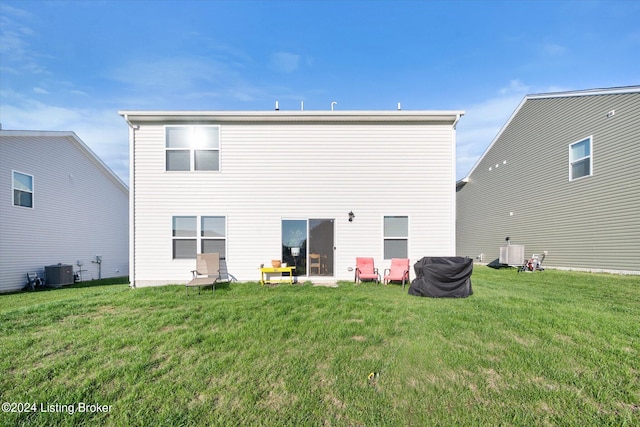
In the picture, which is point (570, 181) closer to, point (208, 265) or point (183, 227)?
point (208, 265)

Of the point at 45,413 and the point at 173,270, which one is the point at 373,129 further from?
the point at 45,413

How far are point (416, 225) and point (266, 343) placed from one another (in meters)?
6.23

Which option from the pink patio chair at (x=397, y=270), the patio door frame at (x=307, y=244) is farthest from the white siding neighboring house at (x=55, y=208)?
the pink patio chair at (x=397, y=270)

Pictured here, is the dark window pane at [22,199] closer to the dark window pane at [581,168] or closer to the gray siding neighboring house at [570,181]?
the gray siding neighboring house at [570,181]

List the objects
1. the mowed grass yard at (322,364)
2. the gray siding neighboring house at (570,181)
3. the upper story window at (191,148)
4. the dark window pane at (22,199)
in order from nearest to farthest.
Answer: the mowed grass yard at (322,364), the upper story window at (191,148), the gray siding neighboring house at (570,181), the dark window pane at (22,199)

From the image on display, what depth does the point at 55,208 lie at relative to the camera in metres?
12.2

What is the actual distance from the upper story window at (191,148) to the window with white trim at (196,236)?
161 cm

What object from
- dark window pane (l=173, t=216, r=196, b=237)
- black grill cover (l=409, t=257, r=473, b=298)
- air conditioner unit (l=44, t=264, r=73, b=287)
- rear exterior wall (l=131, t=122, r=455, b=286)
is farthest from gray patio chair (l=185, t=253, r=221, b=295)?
air conditioner unit (l=44, t=264, r=73, b=287)

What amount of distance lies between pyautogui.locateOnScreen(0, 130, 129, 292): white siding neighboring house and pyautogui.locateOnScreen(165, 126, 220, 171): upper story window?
6.81 m

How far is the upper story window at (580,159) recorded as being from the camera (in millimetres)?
11156

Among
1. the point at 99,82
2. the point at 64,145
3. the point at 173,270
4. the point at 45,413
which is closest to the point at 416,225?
the point at 173,270

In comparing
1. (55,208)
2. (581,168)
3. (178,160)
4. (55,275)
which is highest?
(581,168)

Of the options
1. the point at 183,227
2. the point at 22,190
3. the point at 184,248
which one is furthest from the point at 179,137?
the point at 22,190

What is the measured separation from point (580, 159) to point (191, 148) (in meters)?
14.8
